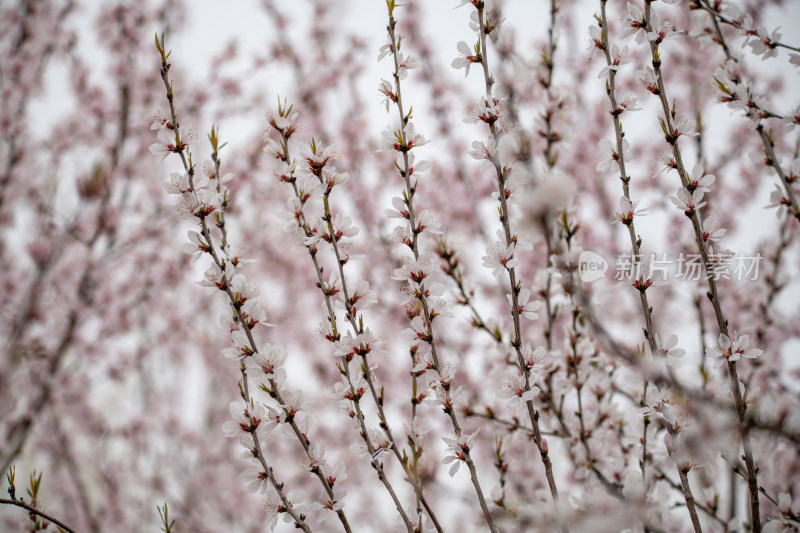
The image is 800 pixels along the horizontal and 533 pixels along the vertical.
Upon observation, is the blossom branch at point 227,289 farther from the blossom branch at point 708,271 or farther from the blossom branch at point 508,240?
the blossom branch at point 708,271

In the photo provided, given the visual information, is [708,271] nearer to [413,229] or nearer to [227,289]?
[413,229]

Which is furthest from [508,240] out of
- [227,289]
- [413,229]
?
[227,289]

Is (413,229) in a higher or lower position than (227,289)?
higher

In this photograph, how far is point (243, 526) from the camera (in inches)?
215

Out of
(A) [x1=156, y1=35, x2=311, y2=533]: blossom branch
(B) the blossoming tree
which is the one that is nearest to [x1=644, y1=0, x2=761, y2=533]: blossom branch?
(B) the blossoming tree

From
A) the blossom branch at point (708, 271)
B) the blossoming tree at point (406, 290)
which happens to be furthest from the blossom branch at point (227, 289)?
the blossom branch at point (708, 271)

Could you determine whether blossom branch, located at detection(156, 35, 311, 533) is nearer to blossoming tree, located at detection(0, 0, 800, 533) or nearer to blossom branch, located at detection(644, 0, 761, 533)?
blossoming tree, located at detection(0, 0, 800, 533)

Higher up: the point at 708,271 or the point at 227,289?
the point at 708,271

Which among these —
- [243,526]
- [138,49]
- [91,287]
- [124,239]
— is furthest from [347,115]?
[243,526]

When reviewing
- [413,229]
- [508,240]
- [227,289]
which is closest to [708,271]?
[508,240]

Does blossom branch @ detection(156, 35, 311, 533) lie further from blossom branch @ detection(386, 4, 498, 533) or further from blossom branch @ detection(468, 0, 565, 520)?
blossom branch @ detection(468, 0, 565, 520)

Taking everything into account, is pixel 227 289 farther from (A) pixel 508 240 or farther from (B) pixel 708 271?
(B) pixel 708 271

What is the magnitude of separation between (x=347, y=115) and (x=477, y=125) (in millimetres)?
3731

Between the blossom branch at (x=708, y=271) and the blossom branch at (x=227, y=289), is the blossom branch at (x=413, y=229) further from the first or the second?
the blossom branch at (x=708, y=271)
